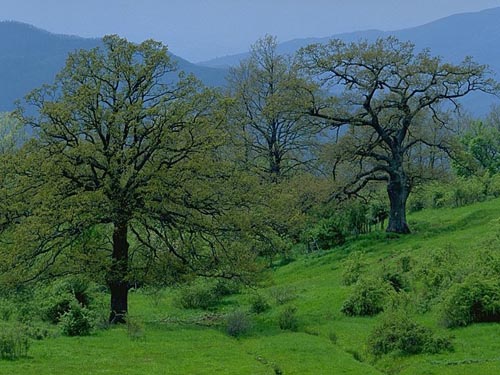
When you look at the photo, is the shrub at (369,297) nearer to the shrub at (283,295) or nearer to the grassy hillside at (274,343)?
the grassy hillside at (274,343)

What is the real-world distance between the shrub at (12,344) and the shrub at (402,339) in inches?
479

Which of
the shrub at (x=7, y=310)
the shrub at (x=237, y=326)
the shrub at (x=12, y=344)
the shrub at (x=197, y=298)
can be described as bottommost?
the shrub at (x=197, y=298)

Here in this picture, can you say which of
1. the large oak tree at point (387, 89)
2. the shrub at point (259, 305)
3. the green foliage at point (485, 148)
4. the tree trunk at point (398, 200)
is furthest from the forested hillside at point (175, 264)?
the green foliage at point (485, 148)

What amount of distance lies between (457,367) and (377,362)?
3.54 meters

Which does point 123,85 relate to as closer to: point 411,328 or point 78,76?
point 78,76

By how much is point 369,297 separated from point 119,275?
467 inches

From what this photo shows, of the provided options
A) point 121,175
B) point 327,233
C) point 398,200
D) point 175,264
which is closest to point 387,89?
point 398,200

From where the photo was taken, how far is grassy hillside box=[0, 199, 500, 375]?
873 inches

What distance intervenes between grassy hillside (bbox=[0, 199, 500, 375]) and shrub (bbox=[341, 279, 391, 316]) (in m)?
0.76

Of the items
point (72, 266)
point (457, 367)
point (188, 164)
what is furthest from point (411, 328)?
point (72, 266)

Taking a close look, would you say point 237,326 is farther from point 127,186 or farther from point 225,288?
point 225,288

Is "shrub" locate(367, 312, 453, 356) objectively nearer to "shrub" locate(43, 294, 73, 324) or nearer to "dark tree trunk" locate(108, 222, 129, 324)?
"dark tree trunk" locate(108, 222, 129, 324)

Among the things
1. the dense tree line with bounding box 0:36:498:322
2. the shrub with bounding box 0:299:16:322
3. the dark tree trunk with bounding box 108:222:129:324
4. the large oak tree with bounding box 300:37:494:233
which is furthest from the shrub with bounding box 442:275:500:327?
the large oak tree with bounding box 300:37:494:233

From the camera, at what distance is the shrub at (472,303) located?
25.9m
